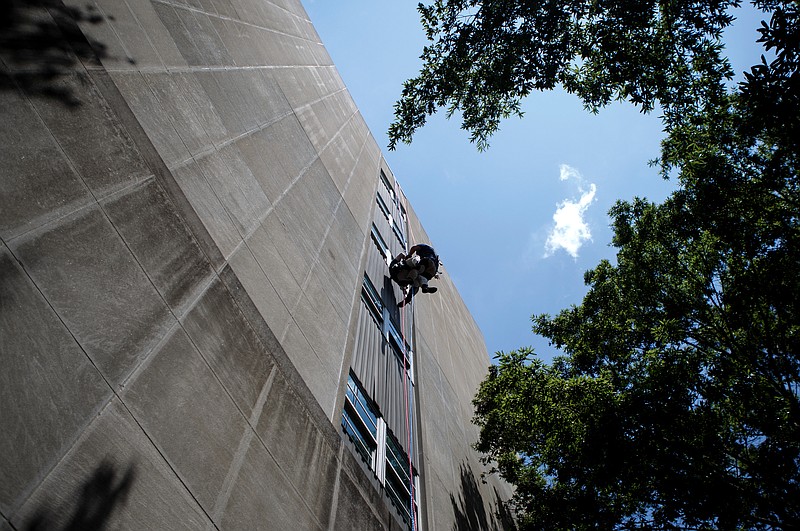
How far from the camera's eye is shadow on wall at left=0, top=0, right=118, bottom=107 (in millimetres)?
3002

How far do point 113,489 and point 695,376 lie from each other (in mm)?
11285

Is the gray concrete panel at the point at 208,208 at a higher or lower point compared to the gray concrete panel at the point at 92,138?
higher

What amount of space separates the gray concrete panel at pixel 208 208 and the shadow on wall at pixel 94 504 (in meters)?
2.86

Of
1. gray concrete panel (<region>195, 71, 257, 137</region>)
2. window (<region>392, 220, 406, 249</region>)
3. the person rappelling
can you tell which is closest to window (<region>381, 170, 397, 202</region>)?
window (<region>392, 220, 406, 249</region>)

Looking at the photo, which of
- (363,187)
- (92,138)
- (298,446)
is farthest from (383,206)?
(92,138)

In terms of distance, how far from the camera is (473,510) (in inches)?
402

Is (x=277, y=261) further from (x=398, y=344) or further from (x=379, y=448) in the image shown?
(x=398, y=344)

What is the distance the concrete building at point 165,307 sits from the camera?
2.47 metres

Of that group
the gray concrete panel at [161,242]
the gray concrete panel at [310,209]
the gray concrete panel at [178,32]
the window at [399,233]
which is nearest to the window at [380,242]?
the window at [399,233]

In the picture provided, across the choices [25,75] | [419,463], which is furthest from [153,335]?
[419,463]

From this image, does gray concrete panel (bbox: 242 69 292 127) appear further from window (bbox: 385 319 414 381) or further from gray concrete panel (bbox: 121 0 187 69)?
window (bbox: 385 319 414 381)

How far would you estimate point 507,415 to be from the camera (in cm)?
1045

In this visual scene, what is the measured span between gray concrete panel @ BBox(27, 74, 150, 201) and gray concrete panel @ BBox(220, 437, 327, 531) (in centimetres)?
254

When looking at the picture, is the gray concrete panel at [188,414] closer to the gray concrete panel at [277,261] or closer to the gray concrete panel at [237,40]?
the gray concrete panel at [277,261]
